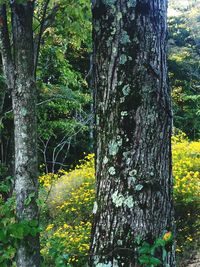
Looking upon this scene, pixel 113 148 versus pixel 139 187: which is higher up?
pixel 113 148

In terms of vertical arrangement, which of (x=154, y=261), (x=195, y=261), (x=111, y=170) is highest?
(x=111, y=170)

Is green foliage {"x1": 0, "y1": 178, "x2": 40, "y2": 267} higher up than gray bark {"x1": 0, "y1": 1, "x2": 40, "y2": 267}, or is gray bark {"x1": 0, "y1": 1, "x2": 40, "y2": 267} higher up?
gray bark {"x1": 0, "y1": 1, "x2": 40, "y2": 267}

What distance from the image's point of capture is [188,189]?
632 cm

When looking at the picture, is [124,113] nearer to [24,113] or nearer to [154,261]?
[154,261]

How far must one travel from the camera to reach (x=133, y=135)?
206 centimetres

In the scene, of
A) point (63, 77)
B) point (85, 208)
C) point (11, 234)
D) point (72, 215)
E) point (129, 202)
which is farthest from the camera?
point (63, 77)

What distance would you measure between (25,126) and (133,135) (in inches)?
59.8

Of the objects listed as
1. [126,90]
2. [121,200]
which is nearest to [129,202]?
[121,200]

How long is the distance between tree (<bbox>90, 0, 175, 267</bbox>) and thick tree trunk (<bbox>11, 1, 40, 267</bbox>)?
1.33 metres

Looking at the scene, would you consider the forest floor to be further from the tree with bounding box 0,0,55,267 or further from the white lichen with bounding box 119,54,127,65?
the white lichen with bounding box 119,54,127,65

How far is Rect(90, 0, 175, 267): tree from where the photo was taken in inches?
80.8

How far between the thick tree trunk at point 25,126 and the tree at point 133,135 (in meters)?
1.33

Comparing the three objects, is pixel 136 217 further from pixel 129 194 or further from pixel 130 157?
pixel 130 157

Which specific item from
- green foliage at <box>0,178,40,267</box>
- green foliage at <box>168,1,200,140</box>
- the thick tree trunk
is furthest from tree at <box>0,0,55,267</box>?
green foliage at <box>168,1,200,140</box>
